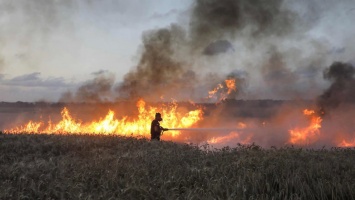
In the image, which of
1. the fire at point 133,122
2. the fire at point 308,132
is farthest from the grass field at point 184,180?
the fire at point 308,132

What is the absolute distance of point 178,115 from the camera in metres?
36.0

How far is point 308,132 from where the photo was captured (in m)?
36.3

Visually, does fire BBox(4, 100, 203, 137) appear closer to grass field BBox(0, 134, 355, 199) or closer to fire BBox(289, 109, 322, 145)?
fire BBox(289, 109, 322, 145)

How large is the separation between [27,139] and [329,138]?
2848 centimetres

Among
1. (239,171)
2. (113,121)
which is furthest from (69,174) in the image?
(113,121)

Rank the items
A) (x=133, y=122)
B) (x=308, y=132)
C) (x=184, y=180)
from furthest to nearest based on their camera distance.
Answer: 1. (x=308, y=132)
2. (x=133, y=122)
3. (x=184, y=180)

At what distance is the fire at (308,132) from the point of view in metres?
34.5

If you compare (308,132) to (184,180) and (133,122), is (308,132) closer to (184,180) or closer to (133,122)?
(133,122)

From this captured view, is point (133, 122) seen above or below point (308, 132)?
above

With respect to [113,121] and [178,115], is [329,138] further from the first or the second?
[113,121]

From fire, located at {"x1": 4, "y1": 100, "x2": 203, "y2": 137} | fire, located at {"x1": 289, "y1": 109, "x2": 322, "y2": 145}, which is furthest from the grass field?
fire, located at {"x1": 289, "y1": 109, "x2": 322, "y2": 145}

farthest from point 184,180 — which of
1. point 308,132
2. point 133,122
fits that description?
point 308,132

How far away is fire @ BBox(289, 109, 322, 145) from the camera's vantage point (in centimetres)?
3447

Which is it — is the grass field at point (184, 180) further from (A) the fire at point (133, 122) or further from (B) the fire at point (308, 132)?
(B) the fire at point (308, 132)
